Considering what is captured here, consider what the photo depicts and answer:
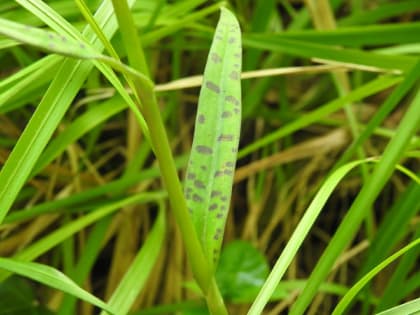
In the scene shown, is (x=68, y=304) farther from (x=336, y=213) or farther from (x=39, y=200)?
(x=336, y=213)

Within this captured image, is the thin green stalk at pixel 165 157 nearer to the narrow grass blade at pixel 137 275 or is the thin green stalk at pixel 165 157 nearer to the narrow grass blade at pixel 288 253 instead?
the narrow grass blade at pixel 288 253

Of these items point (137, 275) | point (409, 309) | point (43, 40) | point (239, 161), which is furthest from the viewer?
point (239, 161)

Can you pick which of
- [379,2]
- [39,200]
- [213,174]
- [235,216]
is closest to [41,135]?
[213,174]

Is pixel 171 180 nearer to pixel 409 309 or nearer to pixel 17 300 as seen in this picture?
pixel 409 309

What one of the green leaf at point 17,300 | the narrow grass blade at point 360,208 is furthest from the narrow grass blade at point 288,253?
the green leaf at point 17,300

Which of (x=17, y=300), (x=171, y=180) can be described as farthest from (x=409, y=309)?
(x=17, y=300)

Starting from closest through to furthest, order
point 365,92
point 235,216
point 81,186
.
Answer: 1. point 365,92
2. point 81,186
3. point 235,216
